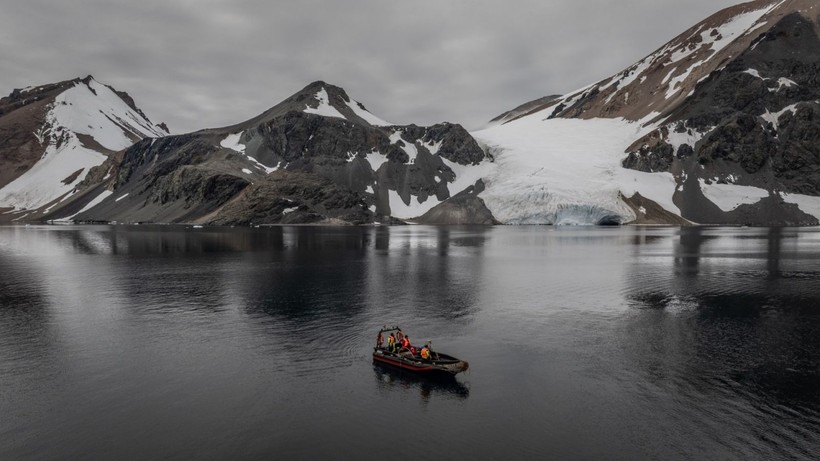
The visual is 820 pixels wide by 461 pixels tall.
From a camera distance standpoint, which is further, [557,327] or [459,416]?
[557,327]

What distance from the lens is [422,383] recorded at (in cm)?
3228

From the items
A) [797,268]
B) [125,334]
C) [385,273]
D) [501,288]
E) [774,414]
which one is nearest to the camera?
[774,414]

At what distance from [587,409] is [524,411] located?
11.8 ft

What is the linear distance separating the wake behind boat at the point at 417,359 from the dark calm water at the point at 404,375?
94 cm

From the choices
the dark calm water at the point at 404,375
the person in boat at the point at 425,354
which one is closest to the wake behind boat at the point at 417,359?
the person in boat at the point at 425,354

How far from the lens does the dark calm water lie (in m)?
23.9

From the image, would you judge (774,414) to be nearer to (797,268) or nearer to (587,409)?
(587,409)

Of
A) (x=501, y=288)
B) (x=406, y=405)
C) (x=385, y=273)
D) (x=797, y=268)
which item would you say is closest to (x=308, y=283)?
(x=385, y=273)

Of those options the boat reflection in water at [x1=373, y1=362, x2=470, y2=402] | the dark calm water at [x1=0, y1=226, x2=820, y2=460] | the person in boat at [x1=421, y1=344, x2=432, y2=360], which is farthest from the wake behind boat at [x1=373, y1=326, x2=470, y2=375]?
the dark calm water at [x1=0, y1=226, x2=820, y2=460]

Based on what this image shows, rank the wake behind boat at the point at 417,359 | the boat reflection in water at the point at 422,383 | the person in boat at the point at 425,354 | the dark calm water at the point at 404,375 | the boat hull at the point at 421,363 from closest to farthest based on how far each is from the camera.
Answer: the dark calm water at the point at 404,375 → the boat reflection in water at the point at 422,383 → the boat hull at the point at 421,363 → the wake behind boat at the point at 417,359 → the person in boat at the point at 425,354

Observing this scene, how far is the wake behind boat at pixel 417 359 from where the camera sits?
107 ft

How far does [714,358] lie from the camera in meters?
36.5

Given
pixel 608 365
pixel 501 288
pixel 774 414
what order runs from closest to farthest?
1. pixel 774 414
2. pixel 608 365
3. pixel 501 288

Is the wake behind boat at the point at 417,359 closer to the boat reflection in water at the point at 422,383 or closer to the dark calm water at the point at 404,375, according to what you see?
the boat reflection in water at the point at 422,383
